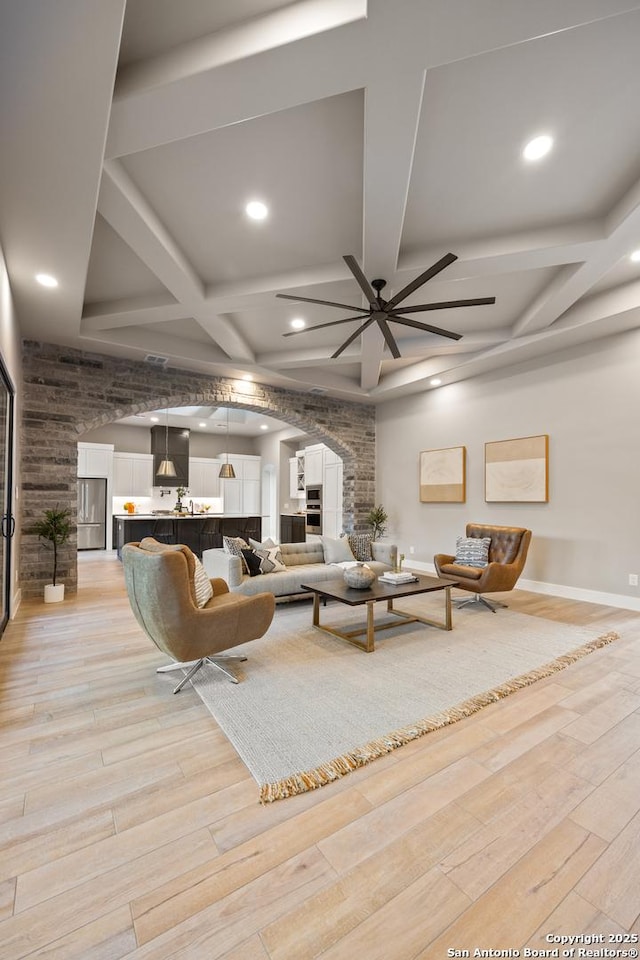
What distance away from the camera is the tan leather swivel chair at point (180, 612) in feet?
8.13

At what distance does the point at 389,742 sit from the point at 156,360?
5263 mm

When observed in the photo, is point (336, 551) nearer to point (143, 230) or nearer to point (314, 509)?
point (143, 230)

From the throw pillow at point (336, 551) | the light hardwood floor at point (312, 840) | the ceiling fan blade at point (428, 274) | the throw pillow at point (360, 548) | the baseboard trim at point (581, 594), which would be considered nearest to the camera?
the light hardwood floor at point (312, 840)

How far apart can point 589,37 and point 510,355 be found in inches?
152

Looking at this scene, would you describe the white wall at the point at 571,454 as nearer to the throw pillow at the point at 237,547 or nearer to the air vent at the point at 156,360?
the throw pillow at the point at 237,547

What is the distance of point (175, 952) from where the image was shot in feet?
3.84

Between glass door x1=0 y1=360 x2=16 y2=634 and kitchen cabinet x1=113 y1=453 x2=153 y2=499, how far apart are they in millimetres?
6683

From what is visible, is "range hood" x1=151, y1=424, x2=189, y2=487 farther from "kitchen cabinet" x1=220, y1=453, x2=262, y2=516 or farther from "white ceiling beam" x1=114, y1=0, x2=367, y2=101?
"white ceiling beam" x1=114, y1=0, x2=367, y2=101

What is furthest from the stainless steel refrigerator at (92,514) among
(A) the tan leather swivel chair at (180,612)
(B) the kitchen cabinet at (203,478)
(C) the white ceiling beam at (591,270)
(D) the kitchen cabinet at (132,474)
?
(C) the white ceiling beam at (591,270)

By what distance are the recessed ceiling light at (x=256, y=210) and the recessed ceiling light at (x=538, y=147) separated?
1.72 m

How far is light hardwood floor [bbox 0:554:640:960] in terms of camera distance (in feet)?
4.04

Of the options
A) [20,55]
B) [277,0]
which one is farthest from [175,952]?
[277,0]

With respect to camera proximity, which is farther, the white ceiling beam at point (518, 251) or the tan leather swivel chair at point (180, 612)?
the white ceiling beam at point (518, 251)

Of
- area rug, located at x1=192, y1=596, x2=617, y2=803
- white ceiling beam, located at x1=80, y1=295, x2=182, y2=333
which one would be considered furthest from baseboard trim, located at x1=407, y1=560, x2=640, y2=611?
white ceiling beam, located at x1=80, y1=295, x2=182, y2=333
